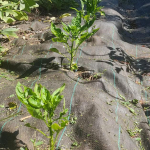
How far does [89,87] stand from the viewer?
3.33 metres

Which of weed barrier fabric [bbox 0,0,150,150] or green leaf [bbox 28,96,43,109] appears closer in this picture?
green leaf [bbox 28,96,43,109]

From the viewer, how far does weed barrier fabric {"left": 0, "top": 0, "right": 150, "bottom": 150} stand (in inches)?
95.3

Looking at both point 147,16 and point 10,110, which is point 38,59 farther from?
point 147,16

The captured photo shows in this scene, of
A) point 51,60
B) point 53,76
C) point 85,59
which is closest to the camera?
point 53,76

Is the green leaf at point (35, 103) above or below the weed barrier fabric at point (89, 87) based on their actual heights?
above

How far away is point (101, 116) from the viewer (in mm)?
2637

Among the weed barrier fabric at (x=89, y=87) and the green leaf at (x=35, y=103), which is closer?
the green leaf at (x=35, y=103)

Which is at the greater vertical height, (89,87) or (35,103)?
(35,103)

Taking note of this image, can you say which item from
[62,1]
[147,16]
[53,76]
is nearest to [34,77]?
[53,76]

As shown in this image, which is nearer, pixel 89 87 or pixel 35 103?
pixel 35 103

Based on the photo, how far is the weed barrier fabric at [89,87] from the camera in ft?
7.94

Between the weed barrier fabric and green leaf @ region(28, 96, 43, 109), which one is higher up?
green leaf @ region(28, 96, 43, 109)

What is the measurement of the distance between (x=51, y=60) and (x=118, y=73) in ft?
3.93

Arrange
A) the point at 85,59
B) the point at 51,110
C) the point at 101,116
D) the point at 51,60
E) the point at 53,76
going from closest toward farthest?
the point at 51,110
the point at 101,116
the point at 53,76
the point at 51,60
the point at 85,59
